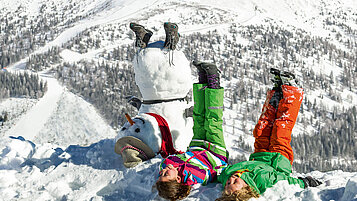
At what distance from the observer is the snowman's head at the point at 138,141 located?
4.35 meters

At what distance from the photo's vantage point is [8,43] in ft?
188

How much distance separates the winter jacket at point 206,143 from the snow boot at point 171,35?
1.06m

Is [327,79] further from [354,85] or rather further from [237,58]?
[237,58]

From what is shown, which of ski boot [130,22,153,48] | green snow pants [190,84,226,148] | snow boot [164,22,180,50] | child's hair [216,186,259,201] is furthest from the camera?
ski boot [130,22,153,48]

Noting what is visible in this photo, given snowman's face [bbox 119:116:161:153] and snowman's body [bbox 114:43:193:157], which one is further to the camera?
snowman's body [bbox 114:43:193:157]

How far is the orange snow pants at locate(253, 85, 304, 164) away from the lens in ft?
12.9

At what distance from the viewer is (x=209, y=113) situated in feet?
13.9

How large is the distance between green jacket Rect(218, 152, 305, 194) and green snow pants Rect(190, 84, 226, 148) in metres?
0.74

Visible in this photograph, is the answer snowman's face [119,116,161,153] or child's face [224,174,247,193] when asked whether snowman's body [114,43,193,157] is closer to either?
snowman's face [119,116,161,153]

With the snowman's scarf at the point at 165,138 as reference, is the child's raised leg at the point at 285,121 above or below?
above

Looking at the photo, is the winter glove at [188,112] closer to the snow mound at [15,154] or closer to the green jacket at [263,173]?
the green jacket at [263,173]

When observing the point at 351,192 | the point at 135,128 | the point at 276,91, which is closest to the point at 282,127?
the point at 276,91

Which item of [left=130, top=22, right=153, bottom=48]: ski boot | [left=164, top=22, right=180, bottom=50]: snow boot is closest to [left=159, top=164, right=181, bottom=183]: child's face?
[left=164, top=22, right=180, bottom=50]: snow boot

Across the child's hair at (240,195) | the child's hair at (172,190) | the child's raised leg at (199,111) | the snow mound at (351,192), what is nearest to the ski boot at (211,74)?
the child's raised leg at (199,111)
